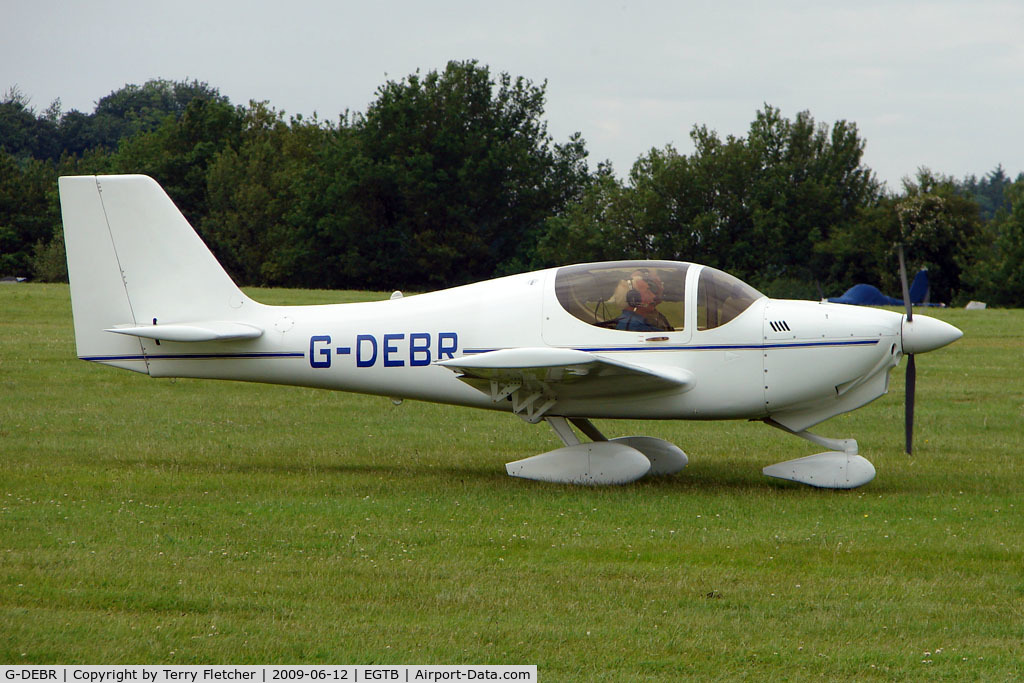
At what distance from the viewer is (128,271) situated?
10.8 m

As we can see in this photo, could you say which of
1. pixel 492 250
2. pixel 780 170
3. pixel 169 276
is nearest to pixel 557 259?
pixel 492 250

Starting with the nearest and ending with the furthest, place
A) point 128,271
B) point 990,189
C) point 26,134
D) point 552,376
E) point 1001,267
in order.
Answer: point 552,376 < point 128,271 < point 1001,267 < point 26,134 < point 990,189

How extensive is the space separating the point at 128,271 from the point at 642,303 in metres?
5.10

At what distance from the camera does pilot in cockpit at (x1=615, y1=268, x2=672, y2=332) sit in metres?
10.0

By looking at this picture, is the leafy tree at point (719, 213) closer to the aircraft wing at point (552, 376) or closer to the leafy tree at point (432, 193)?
the leafy tree at point (432, 193)

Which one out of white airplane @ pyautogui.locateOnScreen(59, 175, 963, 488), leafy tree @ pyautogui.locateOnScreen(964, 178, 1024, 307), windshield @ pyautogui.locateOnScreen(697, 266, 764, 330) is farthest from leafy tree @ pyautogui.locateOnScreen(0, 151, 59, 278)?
windshield @ pyautogui.locateOnScreen(697, 266, 764, 330)

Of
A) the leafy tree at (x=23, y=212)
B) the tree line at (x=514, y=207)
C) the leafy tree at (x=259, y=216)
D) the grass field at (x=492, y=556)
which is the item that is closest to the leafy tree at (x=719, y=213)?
the tree line at (x=514, y=207)

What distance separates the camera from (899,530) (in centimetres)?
840

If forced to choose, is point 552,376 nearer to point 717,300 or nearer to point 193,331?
point 717,300

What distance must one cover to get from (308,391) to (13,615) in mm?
11906

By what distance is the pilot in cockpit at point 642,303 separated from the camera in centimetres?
1002

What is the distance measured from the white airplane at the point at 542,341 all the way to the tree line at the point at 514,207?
44880 mm

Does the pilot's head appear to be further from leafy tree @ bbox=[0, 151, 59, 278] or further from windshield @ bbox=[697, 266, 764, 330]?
leafy tree @ bbox=[0, 151, 59, 278]

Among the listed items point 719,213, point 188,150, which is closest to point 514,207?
point 719,213
